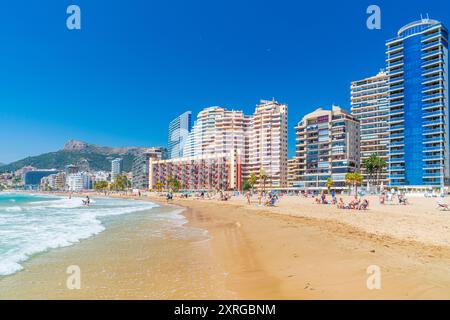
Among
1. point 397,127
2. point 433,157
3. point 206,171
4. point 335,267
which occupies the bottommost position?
point 335,267

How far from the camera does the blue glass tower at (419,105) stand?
7981cm

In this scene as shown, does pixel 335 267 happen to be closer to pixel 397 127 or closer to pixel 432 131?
pixel 432 131

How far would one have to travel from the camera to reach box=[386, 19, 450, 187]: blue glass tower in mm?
79812

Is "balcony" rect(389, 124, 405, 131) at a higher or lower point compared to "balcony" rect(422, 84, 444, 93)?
lower

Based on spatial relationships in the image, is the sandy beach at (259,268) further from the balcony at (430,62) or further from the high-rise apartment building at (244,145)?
the high-rise apartment building at (244,145)

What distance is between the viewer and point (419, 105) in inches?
3305

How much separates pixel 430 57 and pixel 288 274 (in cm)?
9436

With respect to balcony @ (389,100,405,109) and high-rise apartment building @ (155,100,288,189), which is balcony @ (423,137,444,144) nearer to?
balcony @ (389,100,405,109)

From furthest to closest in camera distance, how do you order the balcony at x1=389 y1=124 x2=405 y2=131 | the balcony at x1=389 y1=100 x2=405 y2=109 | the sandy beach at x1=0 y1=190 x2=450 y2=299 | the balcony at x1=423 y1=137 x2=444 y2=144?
the balcony at x1=389 y1=100 x2=405 y2=109 < the balcony at x1=389 y1=124 x2=405 y2=131 < the balcony at x1=423 y1=137 x2=444 y2=144 < the sandy beach at x1=0 y1=190 x2=450 y2=299

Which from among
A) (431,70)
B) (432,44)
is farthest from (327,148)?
(432,44)

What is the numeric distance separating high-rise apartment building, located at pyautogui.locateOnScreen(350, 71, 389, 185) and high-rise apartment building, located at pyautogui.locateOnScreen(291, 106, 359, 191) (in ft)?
22.4

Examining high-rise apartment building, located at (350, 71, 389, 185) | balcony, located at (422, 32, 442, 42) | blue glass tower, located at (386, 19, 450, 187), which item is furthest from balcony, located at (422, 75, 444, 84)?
high-rise apartment building, located at (350, 71, 389, 185)

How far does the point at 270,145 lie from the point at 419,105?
5408 cm

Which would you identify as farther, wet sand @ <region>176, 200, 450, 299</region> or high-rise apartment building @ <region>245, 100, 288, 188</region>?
high-rise apartment building @ <region>245, 100, 288, 188</region>
